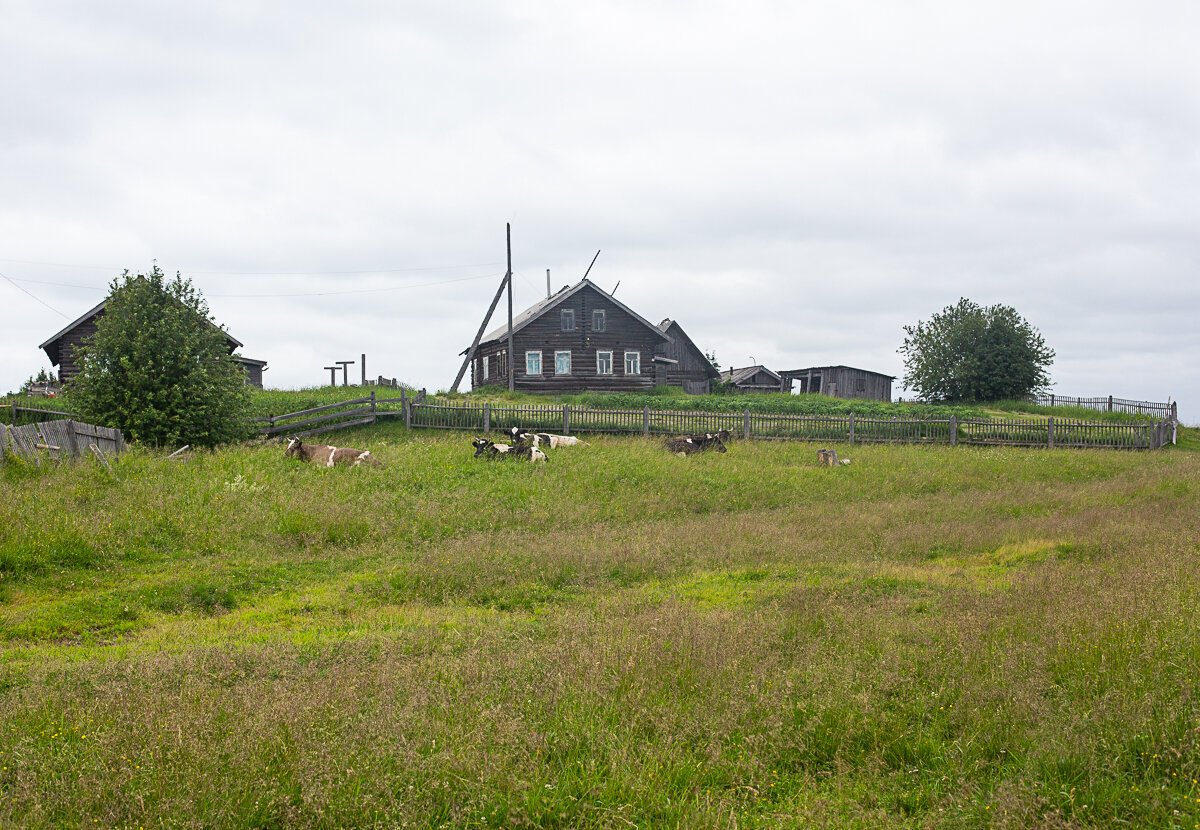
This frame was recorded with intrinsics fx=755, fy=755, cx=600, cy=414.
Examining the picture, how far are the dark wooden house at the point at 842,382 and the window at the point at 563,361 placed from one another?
20.7 metres

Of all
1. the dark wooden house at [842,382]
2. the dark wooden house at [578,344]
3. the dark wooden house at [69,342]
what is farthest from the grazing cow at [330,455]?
the dark wooden house at [842,382]

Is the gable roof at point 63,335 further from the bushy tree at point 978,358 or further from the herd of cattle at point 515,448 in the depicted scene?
the bushy tree at point 978,358

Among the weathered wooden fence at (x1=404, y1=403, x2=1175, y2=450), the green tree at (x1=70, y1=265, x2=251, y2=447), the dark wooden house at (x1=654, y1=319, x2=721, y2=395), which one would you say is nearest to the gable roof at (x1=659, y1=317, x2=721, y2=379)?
the dark wooden house at (x1=654, y1=319, x2=721, y2=395)

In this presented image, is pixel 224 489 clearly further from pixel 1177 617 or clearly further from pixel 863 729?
pixel 1177 617

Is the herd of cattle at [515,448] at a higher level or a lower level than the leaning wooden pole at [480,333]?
lower

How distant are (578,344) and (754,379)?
18.0 meters

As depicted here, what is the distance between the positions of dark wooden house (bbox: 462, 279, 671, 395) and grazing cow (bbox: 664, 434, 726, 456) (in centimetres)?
1834

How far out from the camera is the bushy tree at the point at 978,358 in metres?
49.0

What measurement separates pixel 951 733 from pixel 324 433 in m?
26.1

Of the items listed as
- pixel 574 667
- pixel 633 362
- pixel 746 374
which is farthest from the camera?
pixel 746 374

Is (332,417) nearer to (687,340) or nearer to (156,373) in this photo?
(156,373)

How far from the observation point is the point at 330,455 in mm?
20609

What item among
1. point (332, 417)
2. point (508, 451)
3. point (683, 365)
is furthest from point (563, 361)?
point (508, 451)

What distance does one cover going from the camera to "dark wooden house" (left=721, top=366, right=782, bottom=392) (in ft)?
179
